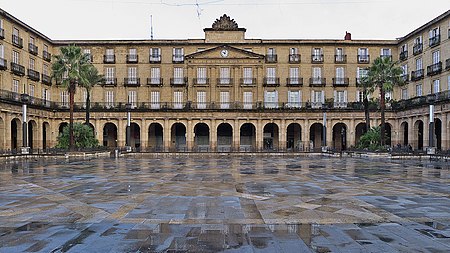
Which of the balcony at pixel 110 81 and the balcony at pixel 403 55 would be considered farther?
the balcony at pixel 110 81

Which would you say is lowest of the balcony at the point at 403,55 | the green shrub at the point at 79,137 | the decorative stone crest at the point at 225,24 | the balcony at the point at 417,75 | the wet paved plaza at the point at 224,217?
the wet paved plaza at the point at 224,217

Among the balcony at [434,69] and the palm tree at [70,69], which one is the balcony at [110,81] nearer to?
the palm tree at [70,69]

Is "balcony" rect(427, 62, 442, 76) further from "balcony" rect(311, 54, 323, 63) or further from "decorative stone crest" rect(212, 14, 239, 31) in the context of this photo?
"decorative stone crest" rect(212, 14, 239, 31)

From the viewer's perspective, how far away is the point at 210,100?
53.9 meters

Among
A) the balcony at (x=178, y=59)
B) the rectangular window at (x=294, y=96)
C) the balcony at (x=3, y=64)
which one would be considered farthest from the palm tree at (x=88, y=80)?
the rectangular window at (x=294, y=96)

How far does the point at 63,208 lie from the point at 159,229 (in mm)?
3762

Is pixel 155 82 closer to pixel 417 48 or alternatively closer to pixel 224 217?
pixel 417 48

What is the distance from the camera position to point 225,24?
5456cm

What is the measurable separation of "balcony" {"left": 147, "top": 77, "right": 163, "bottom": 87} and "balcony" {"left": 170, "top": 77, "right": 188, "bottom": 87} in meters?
1.57

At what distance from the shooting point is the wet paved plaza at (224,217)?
7145 millimetres

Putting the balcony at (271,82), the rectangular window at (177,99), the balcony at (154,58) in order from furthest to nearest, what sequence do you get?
the balcony at (154,58) < the rectangular window at (177,99) < the balcony at (271,82)

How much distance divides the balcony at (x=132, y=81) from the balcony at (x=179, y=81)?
15.3 ft

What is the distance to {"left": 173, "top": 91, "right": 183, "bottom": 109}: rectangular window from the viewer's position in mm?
54250

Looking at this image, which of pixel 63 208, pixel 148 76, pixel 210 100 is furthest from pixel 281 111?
pixel 63 208
